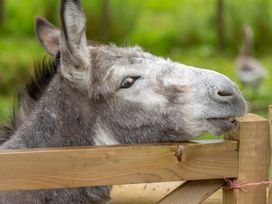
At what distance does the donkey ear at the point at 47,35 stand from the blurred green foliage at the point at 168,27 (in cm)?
1004

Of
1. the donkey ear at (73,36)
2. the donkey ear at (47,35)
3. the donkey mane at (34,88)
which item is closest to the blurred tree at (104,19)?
the donkey ear at (47,35)

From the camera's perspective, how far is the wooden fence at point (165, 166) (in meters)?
3.67

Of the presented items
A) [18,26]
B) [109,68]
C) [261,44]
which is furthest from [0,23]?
[109,68]

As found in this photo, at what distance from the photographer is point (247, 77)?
46.6 ft

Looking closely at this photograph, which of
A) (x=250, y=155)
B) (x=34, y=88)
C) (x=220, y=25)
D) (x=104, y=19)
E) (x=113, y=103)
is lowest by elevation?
(x=250, y=155)

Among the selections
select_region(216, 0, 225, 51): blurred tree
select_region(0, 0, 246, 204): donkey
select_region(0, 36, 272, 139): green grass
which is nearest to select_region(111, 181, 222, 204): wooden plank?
select_region(0, 0, 246, 204): donkey

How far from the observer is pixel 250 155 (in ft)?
13.3

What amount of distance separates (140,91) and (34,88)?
759 millimetres

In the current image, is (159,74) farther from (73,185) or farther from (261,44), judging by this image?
(261,44)

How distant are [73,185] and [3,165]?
1.25 ft

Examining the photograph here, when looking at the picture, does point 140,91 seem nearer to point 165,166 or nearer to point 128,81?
point 128,81

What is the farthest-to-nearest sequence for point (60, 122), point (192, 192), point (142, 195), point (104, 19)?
point (104, 19), point (142, 195), point (60, 122), point (192, 192)

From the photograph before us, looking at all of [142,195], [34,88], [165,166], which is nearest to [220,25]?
[142,195]

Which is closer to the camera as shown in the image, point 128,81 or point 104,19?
point 128,81
